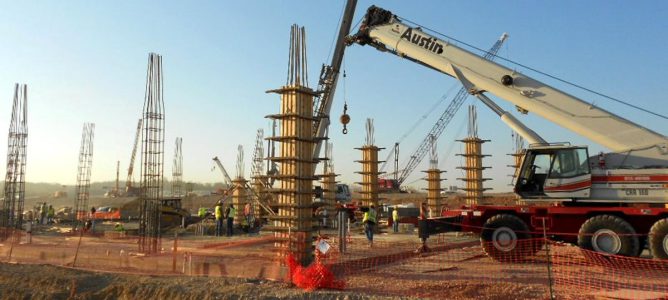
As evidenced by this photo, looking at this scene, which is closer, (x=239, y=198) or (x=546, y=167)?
(x=546, y=167)

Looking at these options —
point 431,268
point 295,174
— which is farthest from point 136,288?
point 431,268

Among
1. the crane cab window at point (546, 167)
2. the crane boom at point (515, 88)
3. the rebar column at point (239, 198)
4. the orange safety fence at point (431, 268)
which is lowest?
the orange safety fence at point (431, 268)

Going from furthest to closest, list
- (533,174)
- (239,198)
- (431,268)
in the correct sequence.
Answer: (239,198), (533,174), (431,268)

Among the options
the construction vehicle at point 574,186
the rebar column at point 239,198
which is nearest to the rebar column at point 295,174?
the construction vehicle at point 574,186

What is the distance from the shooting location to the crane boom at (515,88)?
11992mm

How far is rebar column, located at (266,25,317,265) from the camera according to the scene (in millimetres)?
10516

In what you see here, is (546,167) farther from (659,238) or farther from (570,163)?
(659,238)

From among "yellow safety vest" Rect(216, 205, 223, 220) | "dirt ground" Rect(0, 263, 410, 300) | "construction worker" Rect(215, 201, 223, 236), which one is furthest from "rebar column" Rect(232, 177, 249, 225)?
"dirt ground" Rect(0, 263, 410, 300)

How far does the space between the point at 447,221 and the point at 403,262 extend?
83.5 inches

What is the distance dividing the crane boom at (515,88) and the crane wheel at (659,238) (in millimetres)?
1565

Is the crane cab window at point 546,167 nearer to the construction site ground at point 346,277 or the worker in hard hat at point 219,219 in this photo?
the construction site ground at point 346,277

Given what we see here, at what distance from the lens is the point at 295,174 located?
10656mm

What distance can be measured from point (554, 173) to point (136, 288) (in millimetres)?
9453

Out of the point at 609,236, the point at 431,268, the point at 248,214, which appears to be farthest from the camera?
the point at 248,214
